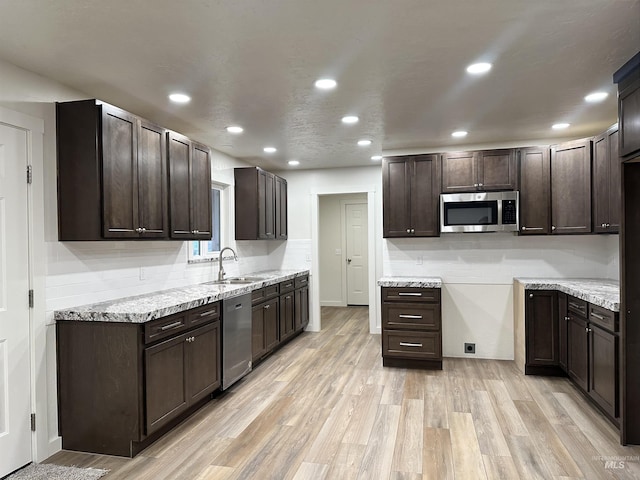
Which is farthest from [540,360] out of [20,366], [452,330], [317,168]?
[20,366]

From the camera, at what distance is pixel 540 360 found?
4156mm

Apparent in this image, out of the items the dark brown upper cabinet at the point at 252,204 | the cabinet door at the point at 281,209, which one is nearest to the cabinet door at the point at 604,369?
the dark brown upper cabinet at the point at 252,204

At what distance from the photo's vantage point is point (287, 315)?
5.45 meters

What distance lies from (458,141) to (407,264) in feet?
5.03

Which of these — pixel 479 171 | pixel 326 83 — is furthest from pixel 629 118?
pixel 479 171

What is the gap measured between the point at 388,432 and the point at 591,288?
7.23ft

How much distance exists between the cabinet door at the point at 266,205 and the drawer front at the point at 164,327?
2.45 meters

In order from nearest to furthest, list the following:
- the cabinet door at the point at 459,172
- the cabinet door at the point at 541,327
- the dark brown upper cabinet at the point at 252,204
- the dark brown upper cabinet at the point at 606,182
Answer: the dark brown upper cabinet at the point at 606,182
the cabinet door at the point at 541,327
the cabinet door at the point at 459,172
the dark brown upper cabinet at the point at 252,204

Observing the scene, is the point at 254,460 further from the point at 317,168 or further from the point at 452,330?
the point at 317,168

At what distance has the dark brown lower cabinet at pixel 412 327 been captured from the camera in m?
4.40

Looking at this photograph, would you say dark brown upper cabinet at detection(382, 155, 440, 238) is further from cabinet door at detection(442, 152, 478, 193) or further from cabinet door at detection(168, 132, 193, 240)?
cabinet door at detection(168, 132, 193, 240)

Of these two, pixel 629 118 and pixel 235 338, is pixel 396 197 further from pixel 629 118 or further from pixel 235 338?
pixel 629 118

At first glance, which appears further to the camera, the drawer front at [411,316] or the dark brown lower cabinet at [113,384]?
the drawer front at [411,316]

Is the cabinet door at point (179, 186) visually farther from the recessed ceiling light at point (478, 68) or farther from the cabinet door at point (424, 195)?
the cabinet door at point (424, 195)
